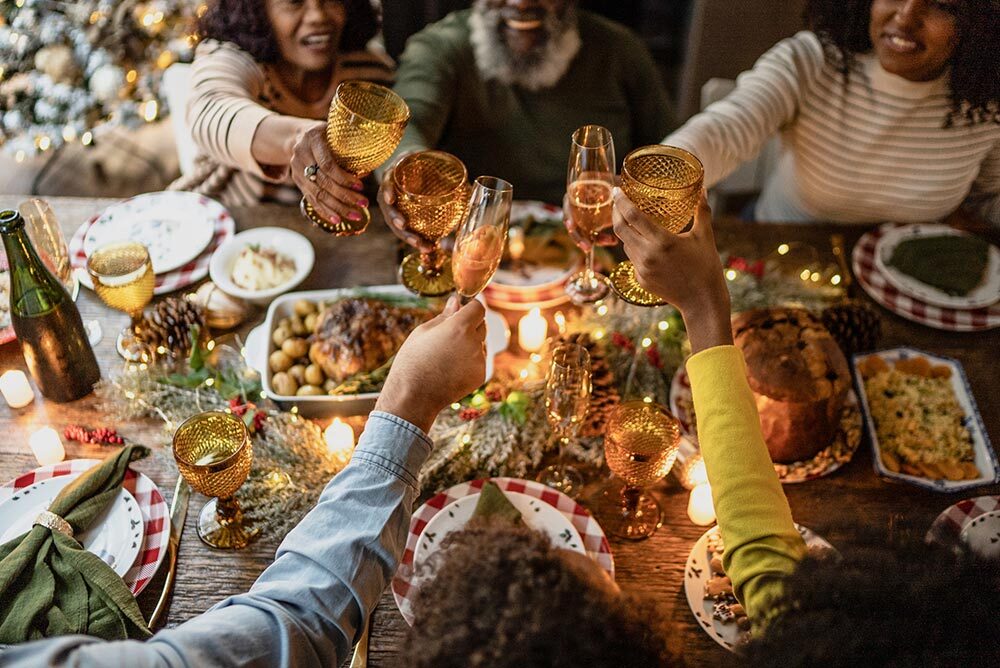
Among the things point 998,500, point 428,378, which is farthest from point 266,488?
point 998,500

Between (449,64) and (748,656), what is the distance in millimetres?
1917

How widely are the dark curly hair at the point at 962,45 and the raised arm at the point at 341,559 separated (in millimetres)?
1237

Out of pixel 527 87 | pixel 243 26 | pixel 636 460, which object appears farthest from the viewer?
pixel 527 87

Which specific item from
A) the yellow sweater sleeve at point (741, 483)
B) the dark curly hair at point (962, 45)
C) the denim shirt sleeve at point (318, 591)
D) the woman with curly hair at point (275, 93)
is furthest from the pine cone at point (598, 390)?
the dark curly hair at point (962, 45)

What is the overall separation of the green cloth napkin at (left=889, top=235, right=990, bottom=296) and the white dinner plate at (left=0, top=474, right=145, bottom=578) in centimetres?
166

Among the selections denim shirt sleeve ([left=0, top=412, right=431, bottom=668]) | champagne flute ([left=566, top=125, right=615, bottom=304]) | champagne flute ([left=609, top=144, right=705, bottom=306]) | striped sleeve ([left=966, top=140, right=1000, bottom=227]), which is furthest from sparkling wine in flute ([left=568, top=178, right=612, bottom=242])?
striped sleeve ([left=966, top=140, right=1000, bottom=227])

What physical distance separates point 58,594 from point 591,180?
3.59ft

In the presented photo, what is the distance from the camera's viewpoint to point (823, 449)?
1.37 meters

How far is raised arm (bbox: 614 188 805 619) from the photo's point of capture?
1031 millimetres

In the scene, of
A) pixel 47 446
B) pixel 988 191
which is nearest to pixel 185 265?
pixel 47 446

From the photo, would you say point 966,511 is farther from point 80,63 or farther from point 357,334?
A: point 80,63

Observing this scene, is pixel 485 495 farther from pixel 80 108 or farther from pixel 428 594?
pixel 80 108

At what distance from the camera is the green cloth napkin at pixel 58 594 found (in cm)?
107

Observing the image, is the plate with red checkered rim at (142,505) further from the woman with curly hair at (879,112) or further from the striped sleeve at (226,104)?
the woman with curly hair at (879,112)
